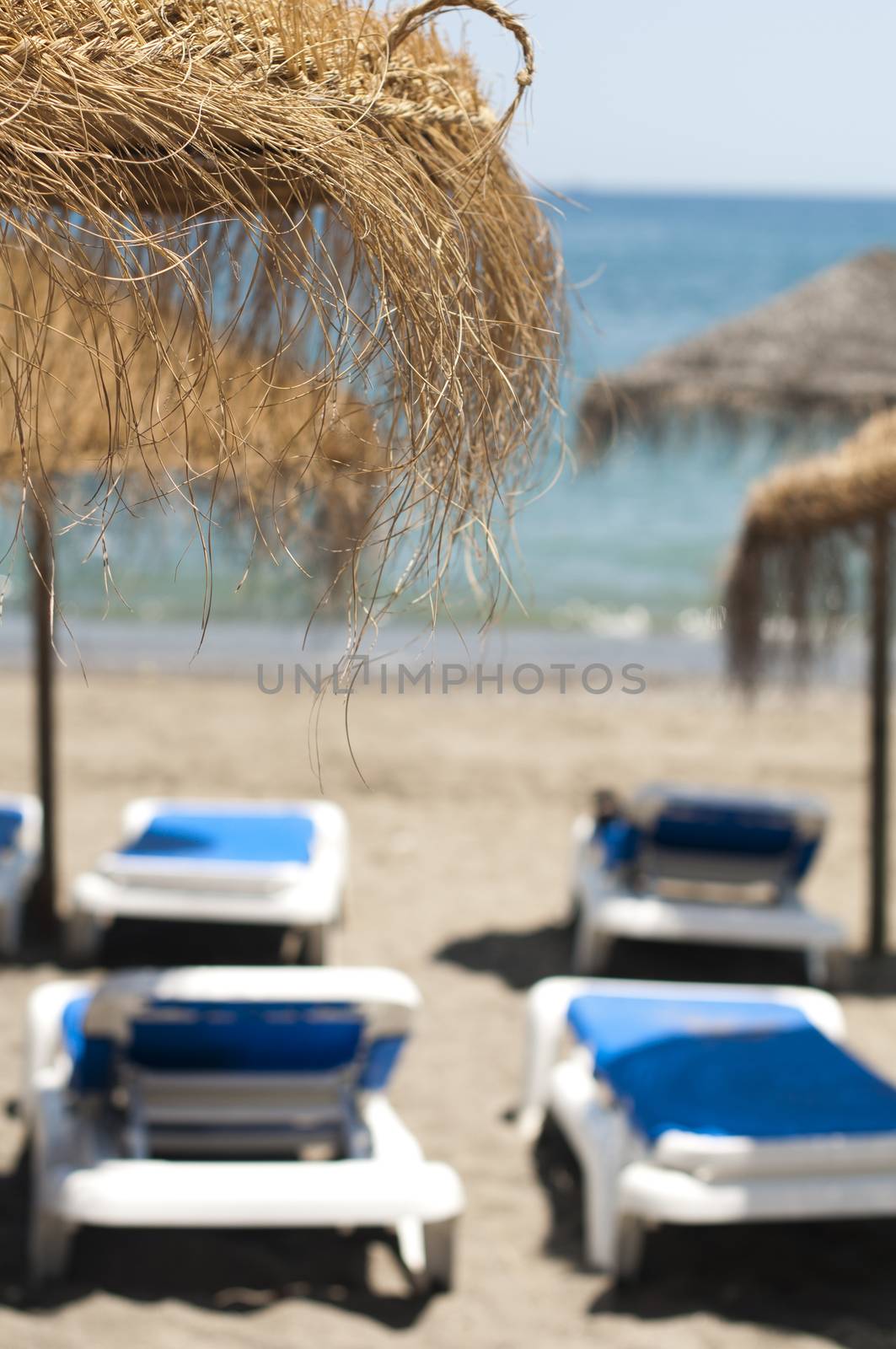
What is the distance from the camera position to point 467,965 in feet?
16.7

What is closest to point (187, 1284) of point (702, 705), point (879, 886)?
point (879, 886)

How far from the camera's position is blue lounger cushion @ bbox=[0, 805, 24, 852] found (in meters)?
5.07

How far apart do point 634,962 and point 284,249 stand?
4.18 metres

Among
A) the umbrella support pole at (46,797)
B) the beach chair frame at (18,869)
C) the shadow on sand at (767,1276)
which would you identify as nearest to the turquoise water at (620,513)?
the umbrella support pole at (46,797)

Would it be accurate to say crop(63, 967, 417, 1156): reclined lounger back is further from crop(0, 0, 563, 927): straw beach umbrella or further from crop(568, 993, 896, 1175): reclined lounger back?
crop(0, 0, 563, 927): straw beach umbrella

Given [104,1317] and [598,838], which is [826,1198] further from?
[598,838]

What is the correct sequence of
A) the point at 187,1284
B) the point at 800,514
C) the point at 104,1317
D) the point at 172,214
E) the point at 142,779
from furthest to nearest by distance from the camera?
the point at 142,779 < the point at 800,514 < the point at 187,1284 < the point at 104,1317 < the point at 172,214

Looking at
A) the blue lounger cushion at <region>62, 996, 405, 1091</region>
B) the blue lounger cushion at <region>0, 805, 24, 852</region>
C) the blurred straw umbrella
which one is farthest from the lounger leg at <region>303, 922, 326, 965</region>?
the blurred straw umbrella

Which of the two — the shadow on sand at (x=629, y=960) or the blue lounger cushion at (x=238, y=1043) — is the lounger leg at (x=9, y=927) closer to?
the shadow on sand at (x=629, y=960)

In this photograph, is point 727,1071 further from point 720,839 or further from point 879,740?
point 879,740

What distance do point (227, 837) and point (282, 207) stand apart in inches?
150

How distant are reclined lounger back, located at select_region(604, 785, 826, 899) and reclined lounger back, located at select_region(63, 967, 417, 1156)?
6.61 feet

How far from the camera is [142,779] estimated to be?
761 centimetres

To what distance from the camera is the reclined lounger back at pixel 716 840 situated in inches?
197
